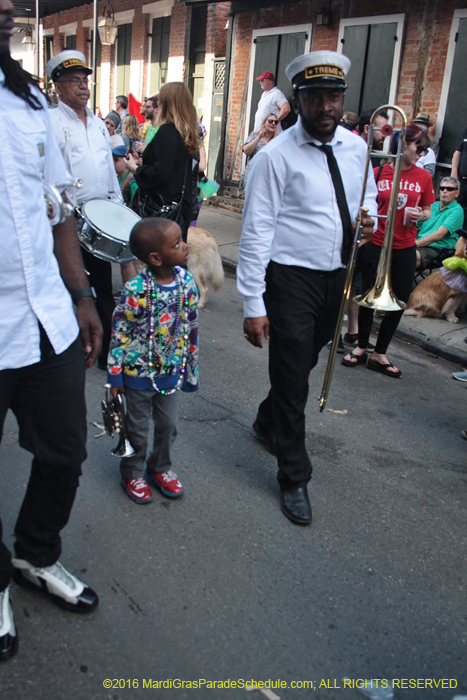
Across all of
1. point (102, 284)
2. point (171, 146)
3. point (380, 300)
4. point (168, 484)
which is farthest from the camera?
point (171, 146)

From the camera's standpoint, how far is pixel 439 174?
9078 mm

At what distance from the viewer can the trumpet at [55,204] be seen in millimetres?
1942

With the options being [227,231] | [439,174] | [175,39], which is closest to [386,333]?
[439,174]

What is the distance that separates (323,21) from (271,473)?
30.1 ft

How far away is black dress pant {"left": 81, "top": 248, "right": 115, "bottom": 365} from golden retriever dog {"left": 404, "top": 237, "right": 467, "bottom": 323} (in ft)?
11.9

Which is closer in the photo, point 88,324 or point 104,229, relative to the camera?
point 88,324

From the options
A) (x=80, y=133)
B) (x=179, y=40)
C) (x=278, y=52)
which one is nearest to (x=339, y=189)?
(x=80, y=133)

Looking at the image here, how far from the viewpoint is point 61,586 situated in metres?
2.31

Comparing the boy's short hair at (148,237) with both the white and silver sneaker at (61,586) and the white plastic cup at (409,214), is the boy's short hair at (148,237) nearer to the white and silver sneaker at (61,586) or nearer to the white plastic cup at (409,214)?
the white and silver sneaker at (61,586)

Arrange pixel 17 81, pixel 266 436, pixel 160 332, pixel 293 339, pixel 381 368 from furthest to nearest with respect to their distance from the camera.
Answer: pixel 381 368 → pixel 266 436 → pixel 293 339 → pixel 160 332 → pixel 17 81

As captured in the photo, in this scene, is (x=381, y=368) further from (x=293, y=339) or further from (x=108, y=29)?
(x=108, y=29)

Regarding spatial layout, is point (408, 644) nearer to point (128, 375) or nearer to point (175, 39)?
point (128, 375)

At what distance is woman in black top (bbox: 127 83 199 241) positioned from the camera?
492 cm

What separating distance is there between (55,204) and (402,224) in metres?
3.74
